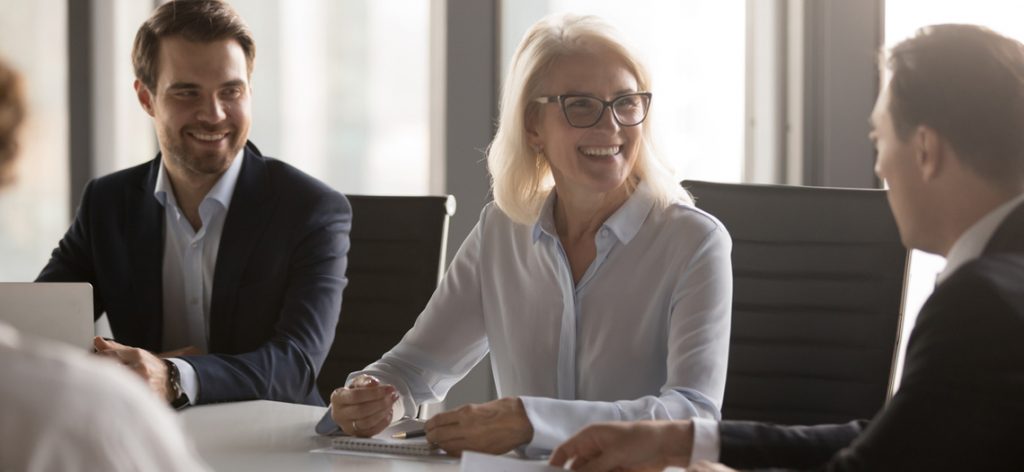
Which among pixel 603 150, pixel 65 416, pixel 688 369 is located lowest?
pixel 688 369

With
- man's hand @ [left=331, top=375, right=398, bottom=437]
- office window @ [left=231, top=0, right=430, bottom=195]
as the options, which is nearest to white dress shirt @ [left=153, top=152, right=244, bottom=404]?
man's hand @ [left=331, top=375, right=398, bottom=437]

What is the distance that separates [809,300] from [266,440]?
1133 millimetres

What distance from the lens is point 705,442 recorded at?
1.53m

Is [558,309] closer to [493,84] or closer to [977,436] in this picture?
[977,436]

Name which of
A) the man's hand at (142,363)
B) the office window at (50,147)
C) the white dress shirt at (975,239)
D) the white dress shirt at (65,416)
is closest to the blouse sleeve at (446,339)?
the man's hand at (142,363)

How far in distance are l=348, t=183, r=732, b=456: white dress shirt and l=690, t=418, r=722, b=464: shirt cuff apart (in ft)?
1.02

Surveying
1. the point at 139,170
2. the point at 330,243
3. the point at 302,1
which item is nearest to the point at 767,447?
the point at 330,243

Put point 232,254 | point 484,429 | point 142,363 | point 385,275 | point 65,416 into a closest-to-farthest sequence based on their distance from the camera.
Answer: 1. point 65,416
2. point 484,429
3. point 142,363
4. point 232,254
5. point 385,275

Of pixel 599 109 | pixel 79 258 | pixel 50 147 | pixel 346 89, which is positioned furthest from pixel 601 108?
pixel 50 147

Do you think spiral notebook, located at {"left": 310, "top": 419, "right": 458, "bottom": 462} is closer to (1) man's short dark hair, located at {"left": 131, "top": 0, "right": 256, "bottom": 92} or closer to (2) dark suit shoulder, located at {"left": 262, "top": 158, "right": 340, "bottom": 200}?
(2) dark suit shoulder, located at {"left": 262, "top": 158, "right": 340, "bottom": 200}

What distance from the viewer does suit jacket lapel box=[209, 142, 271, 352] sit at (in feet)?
8.07

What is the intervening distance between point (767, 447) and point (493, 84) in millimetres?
2294

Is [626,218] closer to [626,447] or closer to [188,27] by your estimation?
[626,447]

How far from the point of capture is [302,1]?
396cm
